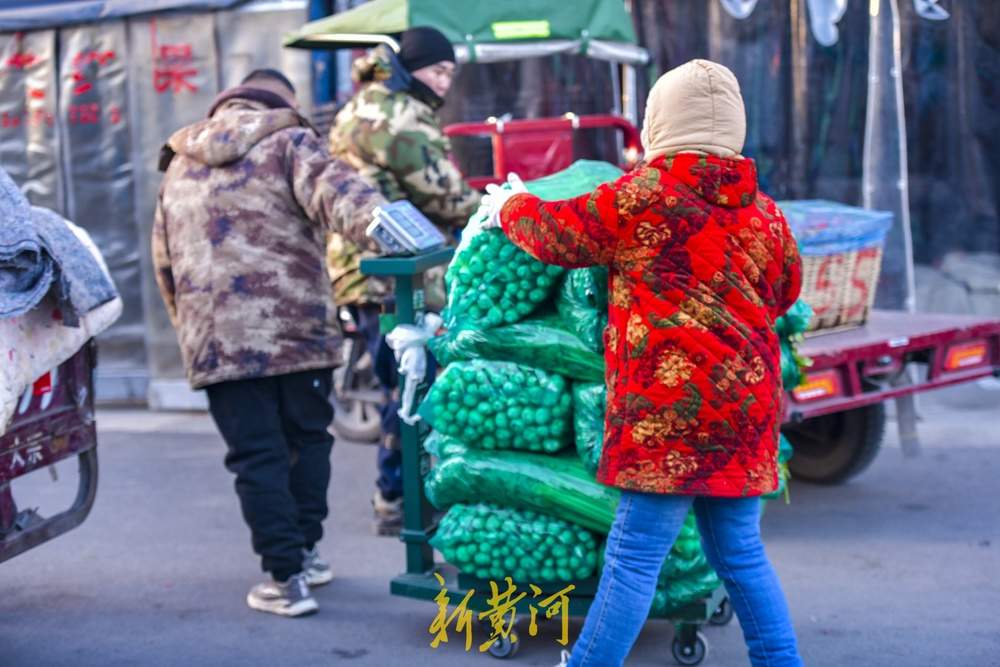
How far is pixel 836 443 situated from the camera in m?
6.28

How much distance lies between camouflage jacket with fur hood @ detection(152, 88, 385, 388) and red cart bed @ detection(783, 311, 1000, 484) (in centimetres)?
188

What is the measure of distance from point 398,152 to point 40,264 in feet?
5.87

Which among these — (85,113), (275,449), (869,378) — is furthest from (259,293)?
(85,113)

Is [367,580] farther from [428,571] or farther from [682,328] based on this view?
[682,328]

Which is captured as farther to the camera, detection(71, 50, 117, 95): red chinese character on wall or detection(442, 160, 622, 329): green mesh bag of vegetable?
detection(71, 50, 117, 95): red chinese character on wall

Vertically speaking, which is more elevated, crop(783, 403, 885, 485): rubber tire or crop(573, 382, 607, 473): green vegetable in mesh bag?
crop(573, 382, 607, 473): green vegetable in mesh bag

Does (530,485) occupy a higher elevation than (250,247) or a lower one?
lower

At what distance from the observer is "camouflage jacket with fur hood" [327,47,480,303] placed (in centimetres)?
552

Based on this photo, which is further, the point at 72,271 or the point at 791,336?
the point at 791,336

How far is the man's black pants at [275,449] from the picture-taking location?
471 centimetres

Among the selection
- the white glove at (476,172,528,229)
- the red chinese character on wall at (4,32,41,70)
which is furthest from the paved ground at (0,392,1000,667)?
the red chinese character on wall at (4,32,41,70)

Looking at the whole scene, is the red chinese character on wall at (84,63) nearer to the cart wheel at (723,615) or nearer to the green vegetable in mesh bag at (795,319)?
the green vegetable in mesh bag at (795,319)

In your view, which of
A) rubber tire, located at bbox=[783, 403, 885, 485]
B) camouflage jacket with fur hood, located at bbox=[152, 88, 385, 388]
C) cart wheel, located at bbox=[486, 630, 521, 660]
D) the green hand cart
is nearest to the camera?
the green hand cart

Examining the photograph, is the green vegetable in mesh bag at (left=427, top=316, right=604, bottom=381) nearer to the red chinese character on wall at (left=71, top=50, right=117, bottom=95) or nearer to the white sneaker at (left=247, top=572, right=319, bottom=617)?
the white sneaker at (left=247, top=572, right=319, bottom=617)
